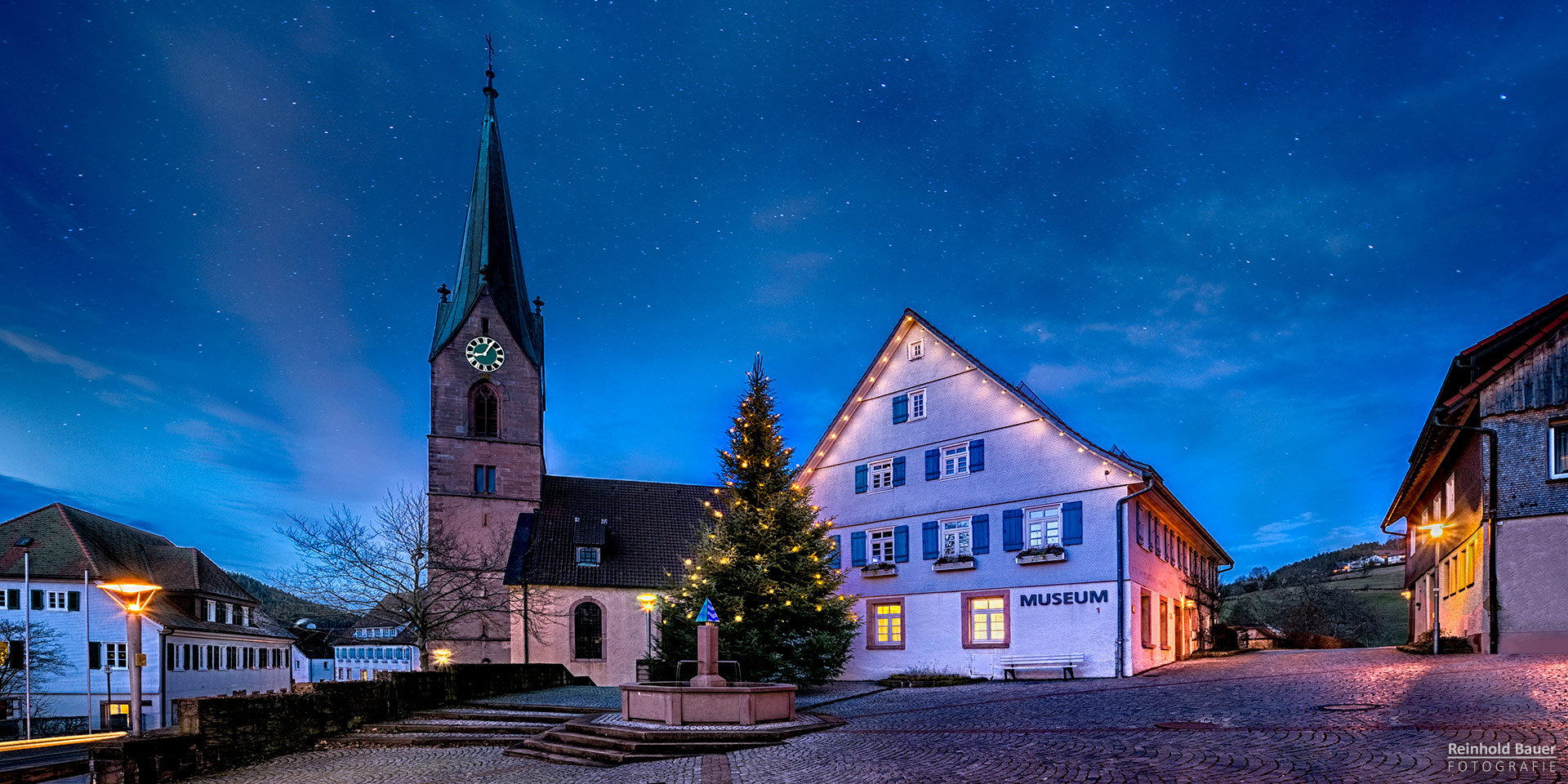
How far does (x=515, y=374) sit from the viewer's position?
4350cm

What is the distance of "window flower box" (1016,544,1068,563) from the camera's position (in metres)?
24.3

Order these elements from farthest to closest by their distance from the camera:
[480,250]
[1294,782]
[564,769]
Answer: [480,250], [564,769], [1294,782]

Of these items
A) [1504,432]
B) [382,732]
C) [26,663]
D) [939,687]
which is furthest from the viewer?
[26,663]

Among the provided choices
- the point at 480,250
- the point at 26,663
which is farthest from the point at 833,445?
the point at 26,663

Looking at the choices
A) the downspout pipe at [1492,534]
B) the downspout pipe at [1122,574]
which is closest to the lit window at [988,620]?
the downspout pipe at [1122,574]

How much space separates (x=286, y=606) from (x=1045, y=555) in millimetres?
38272

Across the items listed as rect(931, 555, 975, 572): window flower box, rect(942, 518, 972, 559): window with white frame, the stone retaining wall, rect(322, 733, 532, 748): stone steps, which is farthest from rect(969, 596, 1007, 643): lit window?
rect(322, 733, 532, 748): stone steps

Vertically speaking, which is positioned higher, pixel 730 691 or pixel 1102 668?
pixel 730 691

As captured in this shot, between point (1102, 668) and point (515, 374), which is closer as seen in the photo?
point (1102, 668)

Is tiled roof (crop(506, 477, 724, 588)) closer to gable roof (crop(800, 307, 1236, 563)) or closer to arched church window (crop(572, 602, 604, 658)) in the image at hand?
arched church window (crop(572, 602, 604, 658))

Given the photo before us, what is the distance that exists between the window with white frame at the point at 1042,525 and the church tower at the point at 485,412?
73.0 ft

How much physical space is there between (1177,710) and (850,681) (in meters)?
13.8

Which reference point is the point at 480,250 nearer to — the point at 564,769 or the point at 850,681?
the point at 850,681

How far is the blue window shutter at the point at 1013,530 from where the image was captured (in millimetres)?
25391
